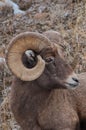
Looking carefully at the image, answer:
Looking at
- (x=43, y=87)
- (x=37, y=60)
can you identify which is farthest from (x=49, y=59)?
(x=43, y=87)

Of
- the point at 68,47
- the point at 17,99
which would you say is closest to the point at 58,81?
the point at 17,99

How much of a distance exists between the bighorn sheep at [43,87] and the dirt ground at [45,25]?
165cm

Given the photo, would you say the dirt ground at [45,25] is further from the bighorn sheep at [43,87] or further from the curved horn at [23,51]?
the curved horn at [23,51]

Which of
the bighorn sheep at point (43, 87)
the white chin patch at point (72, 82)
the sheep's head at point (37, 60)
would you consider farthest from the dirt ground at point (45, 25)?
the white chin patch at point (72, 82)

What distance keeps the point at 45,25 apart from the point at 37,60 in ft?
20.7

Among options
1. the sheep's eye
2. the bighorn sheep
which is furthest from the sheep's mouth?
the sheep's eye

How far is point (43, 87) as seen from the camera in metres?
7.23


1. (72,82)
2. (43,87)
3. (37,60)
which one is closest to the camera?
(72,82)

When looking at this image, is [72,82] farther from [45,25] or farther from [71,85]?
[45,25]

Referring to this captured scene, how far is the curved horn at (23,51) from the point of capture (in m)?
6.87

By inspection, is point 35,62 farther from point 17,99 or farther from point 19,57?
point 17,99

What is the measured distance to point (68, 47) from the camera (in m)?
10.8

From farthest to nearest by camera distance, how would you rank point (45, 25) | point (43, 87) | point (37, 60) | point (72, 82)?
point (45, 25)
point (43, 87)
point (37, 60)
point (72, 82)

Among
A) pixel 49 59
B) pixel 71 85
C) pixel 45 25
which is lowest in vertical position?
pixel 45 25
